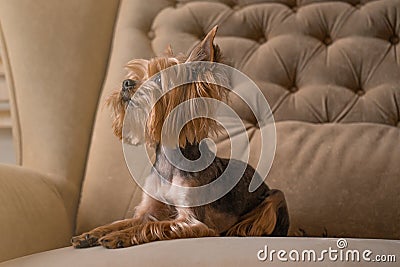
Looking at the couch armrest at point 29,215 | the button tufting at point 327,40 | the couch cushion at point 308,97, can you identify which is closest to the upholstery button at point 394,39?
the couch cushion at point 308,97

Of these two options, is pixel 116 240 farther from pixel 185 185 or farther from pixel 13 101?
pixel 13 101

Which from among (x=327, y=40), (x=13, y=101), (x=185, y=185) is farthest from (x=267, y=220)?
(x=13, y=101)

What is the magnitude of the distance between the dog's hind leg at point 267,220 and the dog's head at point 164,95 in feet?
0.60

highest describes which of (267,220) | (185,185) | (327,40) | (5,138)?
(327,40)

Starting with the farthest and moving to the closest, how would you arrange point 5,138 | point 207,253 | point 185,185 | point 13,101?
1. point 5,138
2. point 13,101
3. point 185,185
4. point 207,253

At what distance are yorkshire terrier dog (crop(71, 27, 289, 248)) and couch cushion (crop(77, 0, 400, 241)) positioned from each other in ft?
0.71

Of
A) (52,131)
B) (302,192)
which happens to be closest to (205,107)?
(302,192)

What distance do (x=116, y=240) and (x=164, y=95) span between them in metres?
0.27

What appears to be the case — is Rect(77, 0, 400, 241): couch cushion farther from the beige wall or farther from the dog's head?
Result: the beige wall

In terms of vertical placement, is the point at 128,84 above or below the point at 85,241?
above

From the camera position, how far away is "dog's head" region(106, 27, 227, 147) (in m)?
1.22

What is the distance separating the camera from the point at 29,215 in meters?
1.35

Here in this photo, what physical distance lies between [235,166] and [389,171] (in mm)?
368

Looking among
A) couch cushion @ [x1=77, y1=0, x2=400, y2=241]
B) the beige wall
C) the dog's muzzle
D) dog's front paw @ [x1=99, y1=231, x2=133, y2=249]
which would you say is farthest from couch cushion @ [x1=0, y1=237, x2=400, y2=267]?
the beige wall
